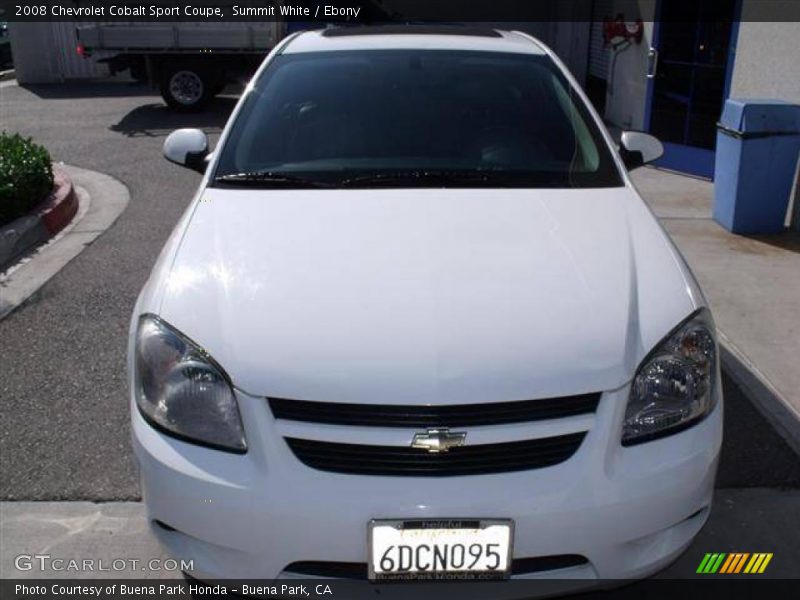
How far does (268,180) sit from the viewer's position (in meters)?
3.05

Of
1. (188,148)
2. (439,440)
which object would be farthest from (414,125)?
(439,440)

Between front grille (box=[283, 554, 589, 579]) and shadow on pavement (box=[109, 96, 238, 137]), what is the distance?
1022 centimetres

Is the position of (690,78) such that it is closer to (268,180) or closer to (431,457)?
(268,180)

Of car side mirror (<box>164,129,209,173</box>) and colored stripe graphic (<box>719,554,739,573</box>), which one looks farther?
car side mirror (<box>164,129,209,173</box>)

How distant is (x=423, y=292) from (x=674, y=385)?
739 mm

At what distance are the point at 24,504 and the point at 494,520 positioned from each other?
2.02m

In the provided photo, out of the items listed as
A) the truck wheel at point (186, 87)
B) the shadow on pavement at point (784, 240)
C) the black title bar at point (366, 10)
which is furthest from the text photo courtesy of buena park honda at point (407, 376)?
the truck wheel at point (186, 87)

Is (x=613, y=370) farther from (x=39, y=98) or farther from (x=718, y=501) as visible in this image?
(x=39, y=98)

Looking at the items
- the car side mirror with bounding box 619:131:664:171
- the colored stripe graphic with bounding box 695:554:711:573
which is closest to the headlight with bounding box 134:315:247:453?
the colored stripe graphic with bounding box 695:554:711:573

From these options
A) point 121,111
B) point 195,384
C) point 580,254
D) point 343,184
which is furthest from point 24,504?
point 121,111

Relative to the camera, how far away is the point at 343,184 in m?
3.02

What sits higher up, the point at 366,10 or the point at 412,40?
the point at 412,40

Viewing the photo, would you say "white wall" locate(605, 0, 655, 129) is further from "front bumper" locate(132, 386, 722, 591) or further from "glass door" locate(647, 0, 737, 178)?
"front bumper" locate(132, 386, 722, 591)

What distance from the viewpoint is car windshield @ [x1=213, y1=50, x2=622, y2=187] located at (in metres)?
3.11
